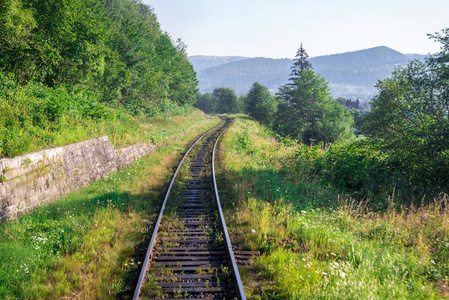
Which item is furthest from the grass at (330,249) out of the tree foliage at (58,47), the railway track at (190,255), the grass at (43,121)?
the tree foliage at (58,47)

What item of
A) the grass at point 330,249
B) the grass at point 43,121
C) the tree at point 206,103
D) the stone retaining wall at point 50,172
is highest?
the tree at point 206,103

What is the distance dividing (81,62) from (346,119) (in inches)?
1776

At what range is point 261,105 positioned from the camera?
64312 millimetres

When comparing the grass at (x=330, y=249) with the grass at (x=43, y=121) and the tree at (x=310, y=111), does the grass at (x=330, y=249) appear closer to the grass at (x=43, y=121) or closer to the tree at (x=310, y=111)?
the grass at (x=43, y=121)

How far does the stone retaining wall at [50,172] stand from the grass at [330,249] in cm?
557

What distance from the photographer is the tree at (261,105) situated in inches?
2514

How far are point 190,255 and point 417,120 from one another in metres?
12.3

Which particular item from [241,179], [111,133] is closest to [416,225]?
[241,179]

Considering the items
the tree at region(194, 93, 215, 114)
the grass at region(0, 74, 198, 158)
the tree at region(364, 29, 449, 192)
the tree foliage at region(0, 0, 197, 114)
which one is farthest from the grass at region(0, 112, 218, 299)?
the tree at region(194, 93, 215, 114)

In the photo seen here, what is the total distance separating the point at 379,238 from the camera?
244 inches

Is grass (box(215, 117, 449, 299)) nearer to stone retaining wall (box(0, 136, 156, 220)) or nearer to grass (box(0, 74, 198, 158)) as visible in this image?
stone retaining wall (box(0, 136, 156, 220))

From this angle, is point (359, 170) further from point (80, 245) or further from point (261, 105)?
point (261, 105)

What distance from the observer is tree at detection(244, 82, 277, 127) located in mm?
63844

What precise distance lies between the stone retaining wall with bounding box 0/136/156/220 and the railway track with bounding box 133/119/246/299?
3.62 m
